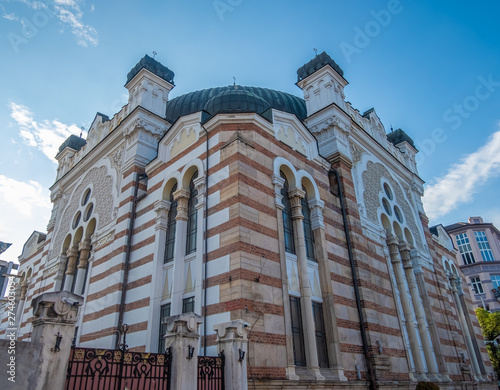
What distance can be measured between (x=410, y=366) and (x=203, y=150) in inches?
435

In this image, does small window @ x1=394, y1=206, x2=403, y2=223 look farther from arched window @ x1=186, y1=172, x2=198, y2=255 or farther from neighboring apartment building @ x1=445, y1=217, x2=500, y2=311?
neighboring apartment building @ x1=445, y1=217, x2=500, y2=311

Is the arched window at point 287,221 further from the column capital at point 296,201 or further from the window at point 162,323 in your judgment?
the window at point 162,323

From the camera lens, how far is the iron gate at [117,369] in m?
6.00

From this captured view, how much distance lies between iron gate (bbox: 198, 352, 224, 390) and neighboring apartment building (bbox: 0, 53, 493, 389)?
37.1 inches

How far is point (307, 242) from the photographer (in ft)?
40.9

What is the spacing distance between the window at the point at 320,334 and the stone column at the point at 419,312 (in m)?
7.23

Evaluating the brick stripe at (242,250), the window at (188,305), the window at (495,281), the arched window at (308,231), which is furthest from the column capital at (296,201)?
the window at (495,281)

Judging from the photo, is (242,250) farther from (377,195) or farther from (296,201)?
(377,195)

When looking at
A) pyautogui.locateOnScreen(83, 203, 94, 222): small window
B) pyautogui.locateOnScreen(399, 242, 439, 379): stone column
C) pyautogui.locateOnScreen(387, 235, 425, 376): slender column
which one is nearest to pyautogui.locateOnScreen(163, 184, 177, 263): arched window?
pyautogui.locateOnScreen(83, 203, 94, 222): small window

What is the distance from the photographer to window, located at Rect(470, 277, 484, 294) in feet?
160

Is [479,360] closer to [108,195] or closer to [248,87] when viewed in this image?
[248,87]

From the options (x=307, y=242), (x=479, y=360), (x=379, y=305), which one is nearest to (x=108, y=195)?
(x=307, y=242)

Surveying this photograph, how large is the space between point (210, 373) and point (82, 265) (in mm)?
10362

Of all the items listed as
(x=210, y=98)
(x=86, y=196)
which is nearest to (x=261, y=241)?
(x=210, y=98)
